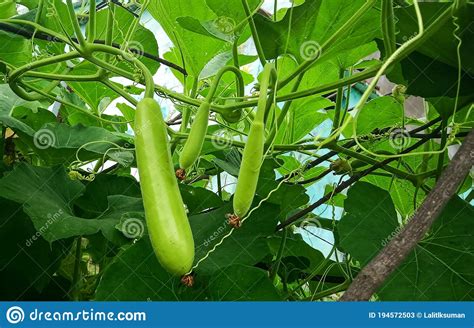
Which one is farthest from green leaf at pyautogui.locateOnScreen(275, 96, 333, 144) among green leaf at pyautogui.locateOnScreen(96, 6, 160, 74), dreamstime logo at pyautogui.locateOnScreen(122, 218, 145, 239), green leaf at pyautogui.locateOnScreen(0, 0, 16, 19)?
green leaf at pyautogui.locateOnScreen(0, 0, 16, 19)

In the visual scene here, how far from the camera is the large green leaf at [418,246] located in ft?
2.55

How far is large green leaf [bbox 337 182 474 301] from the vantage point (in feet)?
2.55

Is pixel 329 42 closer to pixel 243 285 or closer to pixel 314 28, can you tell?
pixel 314 28

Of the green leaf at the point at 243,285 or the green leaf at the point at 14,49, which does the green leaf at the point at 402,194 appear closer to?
the green leaf at the point at 243,285

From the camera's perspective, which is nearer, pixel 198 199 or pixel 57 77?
pixel 57 77

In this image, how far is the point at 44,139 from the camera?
92 centimetres

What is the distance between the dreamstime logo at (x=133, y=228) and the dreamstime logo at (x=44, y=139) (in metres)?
0.23

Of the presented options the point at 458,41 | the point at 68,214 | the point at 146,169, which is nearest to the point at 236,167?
the point at 68,214

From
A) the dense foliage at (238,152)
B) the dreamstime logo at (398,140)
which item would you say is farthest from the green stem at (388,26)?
the dreamstime logo at (398,140)

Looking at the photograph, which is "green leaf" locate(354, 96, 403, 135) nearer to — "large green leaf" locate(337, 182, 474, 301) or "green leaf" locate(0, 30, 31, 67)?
"large green leaf" locate(337, 182, 474, 301)
